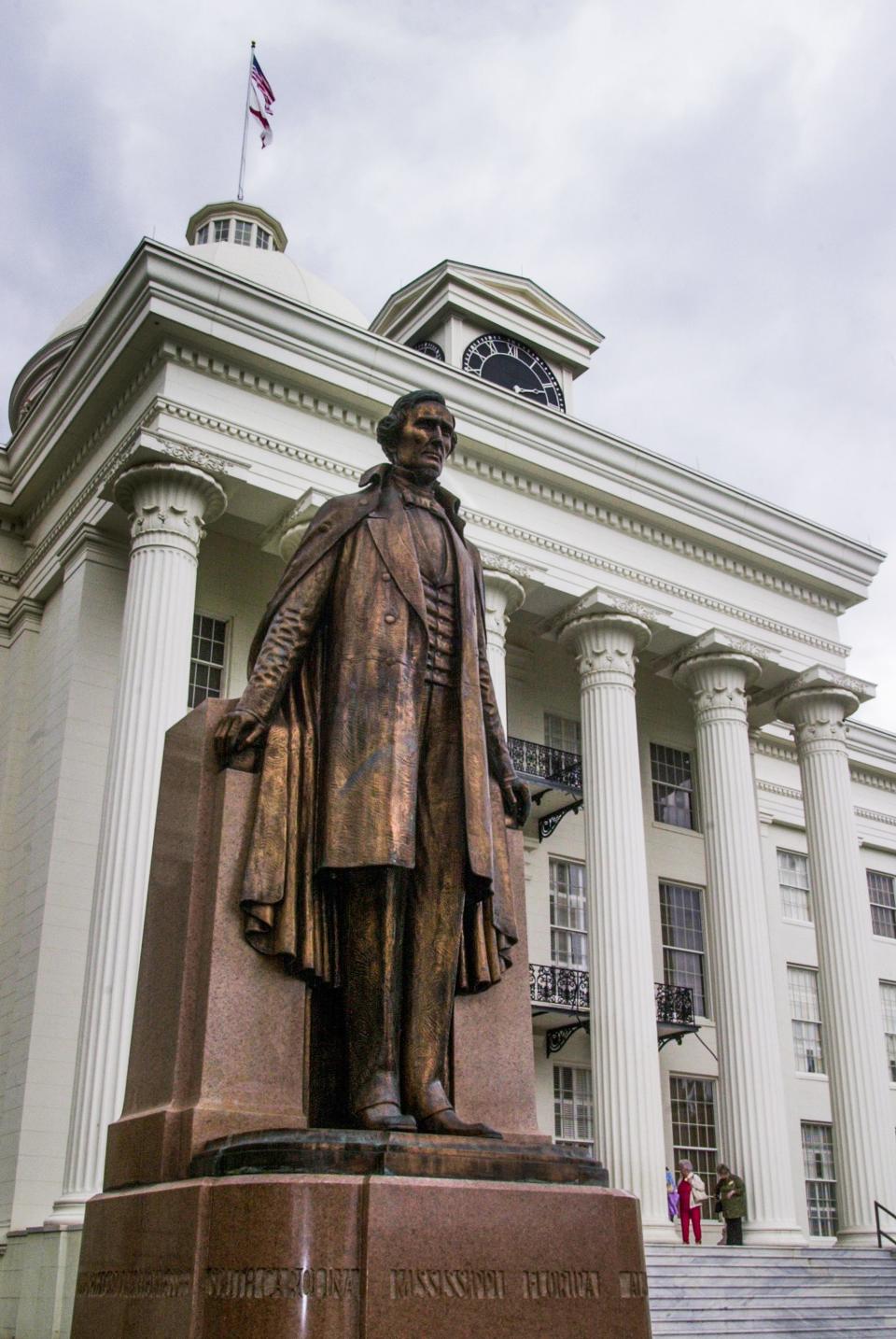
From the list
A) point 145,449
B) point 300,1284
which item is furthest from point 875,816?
point 300,1284

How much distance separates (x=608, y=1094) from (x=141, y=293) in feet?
46.5

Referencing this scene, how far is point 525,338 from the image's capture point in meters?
28.5

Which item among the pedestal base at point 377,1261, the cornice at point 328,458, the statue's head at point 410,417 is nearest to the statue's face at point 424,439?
the statue's head at point 410,417

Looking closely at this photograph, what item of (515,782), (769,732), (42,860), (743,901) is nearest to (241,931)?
(515,782)

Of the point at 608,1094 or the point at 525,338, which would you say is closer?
the point at 608,1094

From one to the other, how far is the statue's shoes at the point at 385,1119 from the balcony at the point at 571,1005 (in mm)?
19861

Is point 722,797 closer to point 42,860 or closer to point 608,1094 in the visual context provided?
point 608,1094

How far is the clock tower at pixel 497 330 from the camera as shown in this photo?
1088 inches

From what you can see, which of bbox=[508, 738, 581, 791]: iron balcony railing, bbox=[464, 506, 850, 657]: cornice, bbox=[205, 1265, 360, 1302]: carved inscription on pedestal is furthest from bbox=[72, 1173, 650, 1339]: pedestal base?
bbox=[508, 738, 581, 791]: iron balcony railing

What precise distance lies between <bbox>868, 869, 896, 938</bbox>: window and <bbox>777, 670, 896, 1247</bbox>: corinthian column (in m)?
11.3

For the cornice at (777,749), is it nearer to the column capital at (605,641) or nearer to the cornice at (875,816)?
the cornice at (875,816)

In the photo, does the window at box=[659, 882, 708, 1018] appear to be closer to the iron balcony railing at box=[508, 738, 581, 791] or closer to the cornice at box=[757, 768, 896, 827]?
the iron balcony railing at box=[508, 738, 581, 791]

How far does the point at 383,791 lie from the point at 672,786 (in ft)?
82.1

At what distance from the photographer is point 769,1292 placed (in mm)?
17828
